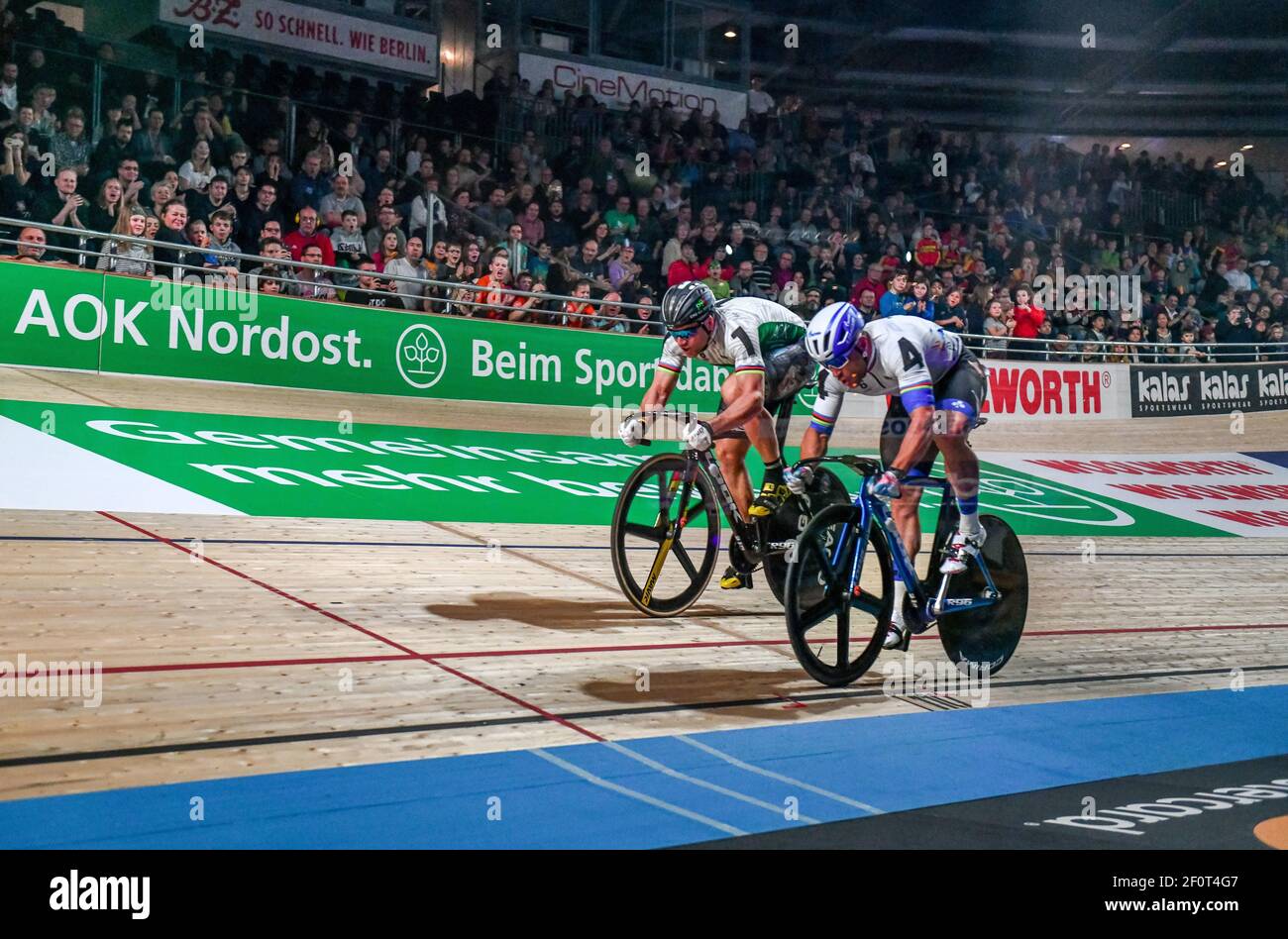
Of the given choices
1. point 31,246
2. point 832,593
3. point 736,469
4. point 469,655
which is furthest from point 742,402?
point 31,246

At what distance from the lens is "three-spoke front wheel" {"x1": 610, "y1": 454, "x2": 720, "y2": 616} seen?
521 centimetres

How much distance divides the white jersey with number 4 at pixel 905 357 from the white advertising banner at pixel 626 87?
11.7 meters

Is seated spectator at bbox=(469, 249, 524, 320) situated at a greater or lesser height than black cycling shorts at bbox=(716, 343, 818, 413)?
greater

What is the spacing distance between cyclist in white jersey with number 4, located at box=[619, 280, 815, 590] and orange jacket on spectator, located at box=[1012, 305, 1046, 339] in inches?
391

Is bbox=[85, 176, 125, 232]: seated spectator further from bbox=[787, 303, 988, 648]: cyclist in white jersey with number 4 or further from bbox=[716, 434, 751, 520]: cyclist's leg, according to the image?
bbox=[787, 303, 988, 648]: cyclist in white jersey with number 4

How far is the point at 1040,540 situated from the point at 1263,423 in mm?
8884

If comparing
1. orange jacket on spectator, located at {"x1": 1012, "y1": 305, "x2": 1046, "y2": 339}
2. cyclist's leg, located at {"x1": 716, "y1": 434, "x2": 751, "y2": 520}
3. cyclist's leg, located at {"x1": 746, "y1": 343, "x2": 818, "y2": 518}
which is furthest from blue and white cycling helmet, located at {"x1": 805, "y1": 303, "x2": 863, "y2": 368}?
orange jacket on spectator, located at {"x1": 1012, "y1": 305, "x2": 1046, "y2": 339}

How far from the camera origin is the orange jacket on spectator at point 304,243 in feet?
34.2

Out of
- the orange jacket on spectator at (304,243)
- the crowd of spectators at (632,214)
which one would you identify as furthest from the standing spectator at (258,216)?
the orange jacket on spectator at (304,243)

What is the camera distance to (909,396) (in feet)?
15.3

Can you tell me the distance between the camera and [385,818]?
2.94 meters

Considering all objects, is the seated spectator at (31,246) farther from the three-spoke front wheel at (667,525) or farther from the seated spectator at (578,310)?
the three-spoke front wheel at (667,525)
